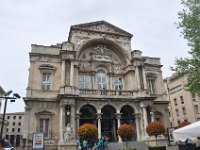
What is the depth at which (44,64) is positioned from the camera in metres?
27.3

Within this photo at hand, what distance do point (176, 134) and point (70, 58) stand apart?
1810 centimetres

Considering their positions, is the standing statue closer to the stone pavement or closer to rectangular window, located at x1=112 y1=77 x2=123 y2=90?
the stone pavement

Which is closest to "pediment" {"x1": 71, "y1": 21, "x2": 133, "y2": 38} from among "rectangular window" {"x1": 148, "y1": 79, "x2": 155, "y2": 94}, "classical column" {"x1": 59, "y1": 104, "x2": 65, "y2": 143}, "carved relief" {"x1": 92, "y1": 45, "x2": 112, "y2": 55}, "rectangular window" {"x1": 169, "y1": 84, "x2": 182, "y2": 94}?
"carved relief" {"x1": 92, "y1": 45, "x2": 112, "y2": 55}

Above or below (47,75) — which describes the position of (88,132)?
below

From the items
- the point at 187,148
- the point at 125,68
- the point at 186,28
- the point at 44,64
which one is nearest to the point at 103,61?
the point at 125,68

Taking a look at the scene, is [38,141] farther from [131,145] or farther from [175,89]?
[175,89]

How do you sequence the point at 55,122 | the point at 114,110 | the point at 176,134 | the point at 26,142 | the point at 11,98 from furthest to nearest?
the point at 114,110, the point at 55,122, the point at 26,142, the point at 11,98, the point at 176,134

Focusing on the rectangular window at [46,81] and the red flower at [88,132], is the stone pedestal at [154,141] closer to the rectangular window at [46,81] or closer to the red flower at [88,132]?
the red flower at [88,132]

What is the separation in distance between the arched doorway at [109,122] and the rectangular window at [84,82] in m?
3.83

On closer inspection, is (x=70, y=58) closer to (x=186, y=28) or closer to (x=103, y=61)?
(x=103, y=61)

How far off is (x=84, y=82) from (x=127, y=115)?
7.06 metres

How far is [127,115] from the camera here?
2811 cm

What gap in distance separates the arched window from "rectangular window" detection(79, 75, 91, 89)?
1.27m

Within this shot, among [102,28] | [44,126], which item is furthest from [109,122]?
[102,28]
